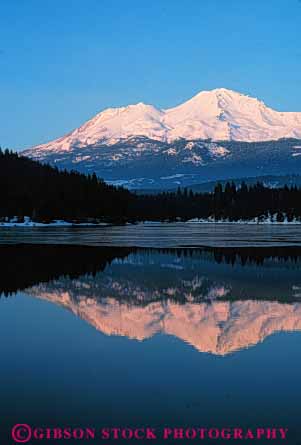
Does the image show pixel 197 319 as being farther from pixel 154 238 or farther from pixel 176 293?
pixel 154 238

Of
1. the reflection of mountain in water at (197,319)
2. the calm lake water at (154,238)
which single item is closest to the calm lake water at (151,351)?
the reflection of mountain in water at (197,319)

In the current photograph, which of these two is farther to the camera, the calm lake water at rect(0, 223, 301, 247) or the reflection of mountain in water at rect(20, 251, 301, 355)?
the calm lake water at rect(0, 223, 301, 247)

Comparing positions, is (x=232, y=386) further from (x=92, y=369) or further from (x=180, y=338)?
(x=180, y=338)

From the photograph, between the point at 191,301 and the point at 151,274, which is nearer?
the point at 191,301

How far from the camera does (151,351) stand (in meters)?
16.7

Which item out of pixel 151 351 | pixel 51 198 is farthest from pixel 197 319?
pixel 51 198

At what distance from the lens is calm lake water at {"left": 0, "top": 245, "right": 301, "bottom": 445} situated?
1184 cm

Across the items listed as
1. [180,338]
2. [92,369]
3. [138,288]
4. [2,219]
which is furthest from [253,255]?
[2,219]

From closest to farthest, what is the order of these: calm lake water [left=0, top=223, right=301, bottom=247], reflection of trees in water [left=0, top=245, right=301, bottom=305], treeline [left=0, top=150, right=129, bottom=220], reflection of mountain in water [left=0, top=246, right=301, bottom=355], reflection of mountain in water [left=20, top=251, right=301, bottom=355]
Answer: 1. reflection of mountain in water [left=20, top=251, right=301, bottom=355]
2. reflection of mountain in water [left=0, top=246, right=301, bottom=355]
3. reflection of trees in water [left=0, top=245, right=301, bottom=305]
4. calm lake water [left=0, top=223, right=301, bottom=247]
5. treeline [left=0, top=150, right=129, bottom=220]

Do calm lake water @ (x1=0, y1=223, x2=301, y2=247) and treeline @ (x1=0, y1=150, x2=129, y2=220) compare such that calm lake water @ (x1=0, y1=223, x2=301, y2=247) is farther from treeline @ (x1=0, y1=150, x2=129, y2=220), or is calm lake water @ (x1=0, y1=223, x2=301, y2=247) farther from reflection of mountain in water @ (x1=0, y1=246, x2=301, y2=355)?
treeline @ (x1=0, y1=150, x2=129, y2=220)

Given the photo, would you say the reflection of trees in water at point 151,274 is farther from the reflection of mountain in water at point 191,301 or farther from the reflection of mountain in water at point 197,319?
the reflection of mountain in water at point 197,319

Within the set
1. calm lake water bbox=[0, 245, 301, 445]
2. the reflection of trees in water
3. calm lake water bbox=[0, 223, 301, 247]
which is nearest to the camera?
calm lake water bbox=[0, 245, 301, 445]

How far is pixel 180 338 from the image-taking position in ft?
60.7

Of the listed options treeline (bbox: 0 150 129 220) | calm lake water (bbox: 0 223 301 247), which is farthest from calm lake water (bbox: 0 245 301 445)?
treeline (bbox: 0 150 129 220)
